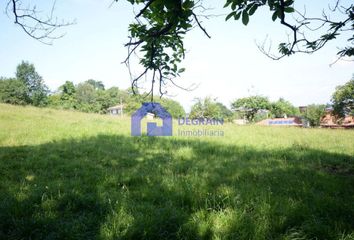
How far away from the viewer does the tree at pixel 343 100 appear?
40906 mm

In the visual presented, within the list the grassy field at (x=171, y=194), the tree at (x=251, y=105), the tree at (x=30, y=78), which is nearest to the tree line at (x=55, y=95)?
the tree at (x=30, y=78)

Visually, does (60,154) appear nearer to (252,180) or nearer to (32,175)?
(32,175)

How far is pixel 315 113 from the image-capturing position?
65.4 m

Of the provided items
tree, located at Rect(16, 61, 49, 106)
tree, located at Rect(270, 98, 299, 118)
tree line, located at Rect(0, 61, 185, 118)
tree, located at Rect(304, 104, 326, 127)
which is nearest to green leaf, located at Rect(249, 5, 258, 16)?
tree line, located at Rect(0, 61, 185, 118)

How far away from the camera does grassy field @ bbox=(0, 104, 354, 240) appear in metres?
3.89

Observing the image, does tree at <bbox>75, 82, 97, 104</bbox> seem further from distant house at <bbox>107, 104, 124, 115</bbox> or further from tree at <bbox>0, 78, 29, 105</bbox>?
tree at <bbox>0, 78, 29, 105</bbox>

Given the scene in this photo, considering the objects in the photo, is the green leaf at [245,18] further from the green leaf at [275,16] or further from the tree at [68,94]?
the tree at [68,94]

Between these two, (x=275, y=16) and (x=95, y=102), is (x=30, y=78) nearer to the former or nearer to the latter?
(x=95, y=102)

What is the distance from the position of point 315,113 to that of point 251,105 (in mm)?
15074

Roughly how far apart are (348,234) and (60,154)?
7.99 metres

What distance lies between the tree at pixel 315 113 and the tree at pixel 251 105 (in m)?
9.54

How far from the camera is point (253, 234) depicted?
3.75 m

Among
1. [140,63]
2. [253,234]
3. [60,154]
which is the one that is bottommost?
[253,234]

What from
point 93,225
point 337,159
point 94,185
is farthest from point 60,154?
point 337,159
